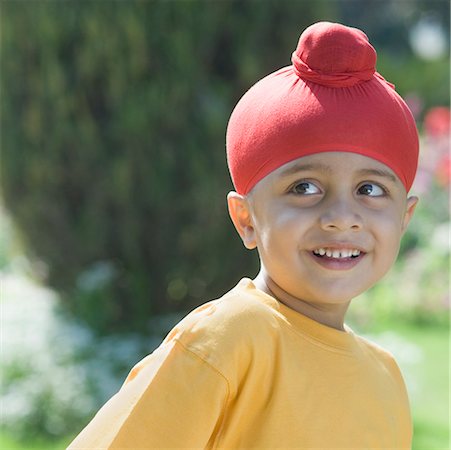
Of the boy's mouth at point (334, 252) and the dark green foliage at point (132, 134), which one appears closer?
the boy's mouth at point (334, 252)

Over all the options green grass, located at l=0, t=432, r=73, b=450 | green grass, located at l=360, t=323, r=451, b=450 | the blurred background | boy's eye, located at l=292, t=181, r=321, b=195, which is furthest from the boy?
the blurred background

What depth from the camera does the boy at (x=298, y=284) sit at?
71.1 inches

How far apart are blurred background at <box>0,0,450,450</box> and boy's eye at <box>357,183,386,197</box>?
308 centimetres

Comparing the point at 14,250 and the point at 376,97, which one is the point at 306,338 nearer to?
the point at 376,97

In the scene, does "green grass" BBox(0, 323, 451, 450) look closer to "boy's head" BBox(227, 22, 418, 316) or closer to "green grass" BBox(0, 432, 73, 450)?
"green grass" BBox(0, 432, 73, 450)

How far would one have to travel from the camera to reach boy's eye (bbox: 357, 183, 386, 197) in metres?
1.98

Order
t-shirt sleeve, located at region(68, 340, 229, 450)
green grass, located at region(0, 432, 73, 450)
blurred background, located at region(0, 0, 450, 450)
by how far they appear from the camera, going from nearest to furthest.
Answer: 1. t-shirt sleeve, located at region(68, 340, 229, 450)
2. green grass, located at region(0, 432, 73, 450)
3. blurred background, located at region(0, 0, 450, 450)

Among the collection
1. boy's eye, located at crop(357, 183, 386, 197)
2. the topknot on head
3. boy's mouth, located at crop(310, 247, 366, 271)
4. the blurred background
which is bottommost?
boy's mouth, located at crop(310, 247, 366, 271)

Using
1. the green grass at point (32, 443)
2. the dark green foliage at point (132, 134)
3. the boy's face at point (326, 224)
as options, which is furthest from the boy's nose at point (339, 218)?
the dark green foliage at point (132, 134)

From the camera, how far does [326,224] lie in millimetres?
1914

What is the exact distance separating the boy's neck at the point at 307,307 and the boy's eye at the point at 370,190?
0.28 meters

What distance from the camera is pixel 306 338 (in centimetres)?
198

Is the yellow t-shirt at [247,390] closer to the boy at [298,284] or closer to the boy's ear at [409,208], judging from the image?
the boy at [298,284]

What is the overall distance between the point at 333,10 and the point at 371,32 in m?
20.1
